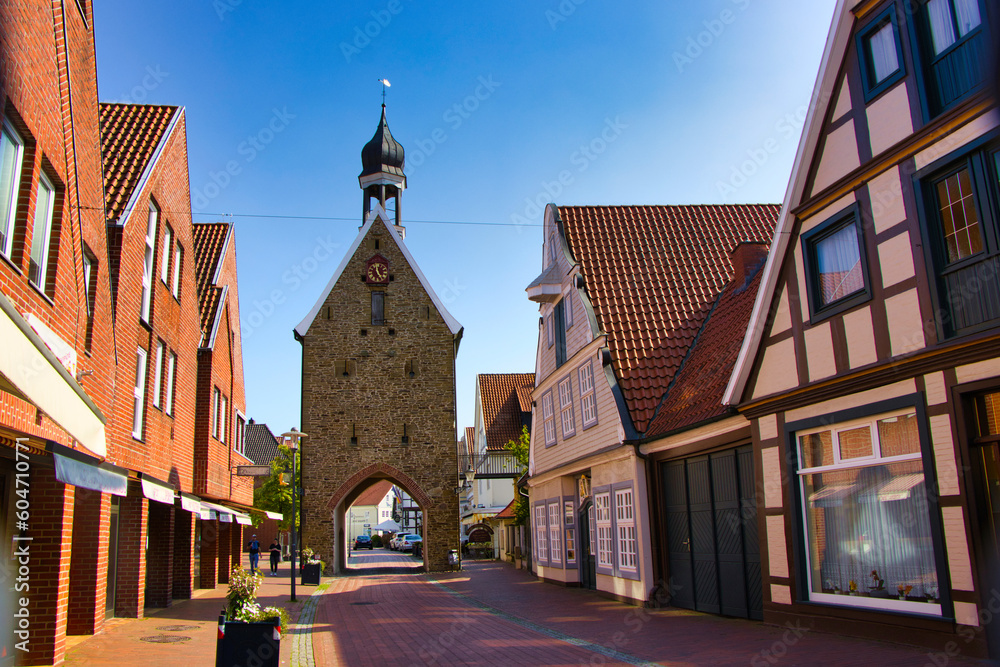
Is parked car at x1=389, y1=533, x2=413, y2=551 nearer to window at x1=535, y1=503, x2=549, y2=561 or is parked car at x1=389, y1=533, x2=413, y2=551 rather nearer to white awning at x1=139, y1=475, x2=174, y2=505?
window at x1=535, y1=503, x2=549, y2=561

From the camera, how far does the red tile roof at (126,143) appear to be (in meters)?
14.3

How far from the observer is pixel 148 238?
52.9ft

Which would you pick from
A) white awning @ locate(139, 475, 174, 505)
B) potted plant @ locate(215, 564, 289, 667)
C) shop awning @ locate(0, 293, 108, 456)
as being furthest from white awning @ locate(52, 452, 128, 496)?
white awning @ locate(139, 475, 174, 505)

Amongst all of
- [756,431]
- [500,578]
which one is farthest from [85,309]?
[500,578]

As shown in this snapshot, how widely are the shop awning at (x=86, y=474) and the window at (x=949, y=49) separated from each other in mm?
9876

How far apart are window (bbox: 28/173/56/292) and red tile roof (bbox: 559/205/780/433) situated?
427 inches

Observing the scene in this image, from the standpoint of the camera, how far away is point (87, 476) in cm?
862

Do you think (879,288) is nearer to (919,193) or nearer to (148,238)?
(919,193)

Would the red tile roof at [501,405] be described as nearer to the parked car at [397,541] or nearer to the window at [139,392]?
the parked car at [397,541]

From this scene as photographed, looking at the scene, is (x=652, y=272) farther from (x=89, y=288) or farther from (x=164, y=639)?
(x=164, y=639)

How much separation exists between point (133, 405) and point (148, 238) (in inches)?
148

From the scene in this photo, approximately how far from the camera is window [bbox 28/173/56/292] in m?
9.27

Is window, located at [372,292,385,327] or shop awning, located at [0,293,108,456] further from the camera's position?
window, located at [372,292,385,327]

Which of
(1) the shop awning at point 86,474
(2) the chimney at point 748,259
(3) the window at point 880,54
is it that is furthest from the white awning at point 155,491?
(3) the window at point 880,54
